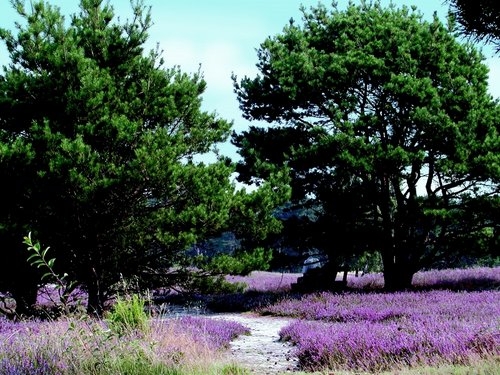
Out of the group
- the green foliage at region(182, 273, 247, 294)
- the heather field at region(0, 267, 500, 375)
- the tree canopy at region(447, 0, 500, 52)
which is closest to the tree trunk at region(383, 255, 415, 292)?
the heather field at region(0, 267, 500, 375)

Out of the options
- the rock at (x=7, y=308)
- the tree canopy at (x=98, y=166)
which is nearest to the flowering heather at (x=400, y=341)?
the tree canopy at (x=98, y=166)

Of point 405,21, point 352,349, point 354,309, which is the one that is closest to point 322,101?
point 405,21

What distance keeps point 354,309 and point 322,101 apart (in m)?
8.79

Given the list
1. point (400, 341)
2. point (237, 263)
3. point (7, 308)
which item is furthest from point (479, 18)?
point (7, 308)

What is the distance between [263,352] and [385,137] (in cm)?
1178

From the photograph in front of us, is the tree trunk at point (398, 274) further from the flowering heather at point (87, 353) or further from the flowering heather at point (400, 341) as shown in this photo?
the flowering heather at point (87, 353)

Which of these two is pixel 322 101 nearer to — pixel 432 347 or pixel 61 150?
pixel 61 150

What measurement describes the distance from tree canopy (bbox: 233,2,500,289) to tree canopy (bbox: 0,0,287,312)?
5694mm

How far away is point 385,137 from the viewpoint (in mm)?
19344

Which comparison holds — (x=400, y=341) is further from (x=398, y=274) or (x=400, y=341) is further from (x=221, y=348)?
(x=398, y=274)

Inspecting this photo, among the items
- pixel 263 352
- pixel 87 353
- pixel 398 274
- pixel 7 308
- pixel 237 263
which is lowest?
pixel 263 352

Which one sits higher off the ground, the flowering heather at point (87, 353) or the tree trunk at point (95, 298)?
the tree trunk at point (95, 298)

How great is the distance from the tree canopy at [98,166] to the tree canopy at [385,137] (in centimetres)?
569

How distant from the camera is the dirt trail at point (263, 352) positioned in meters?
7.85
